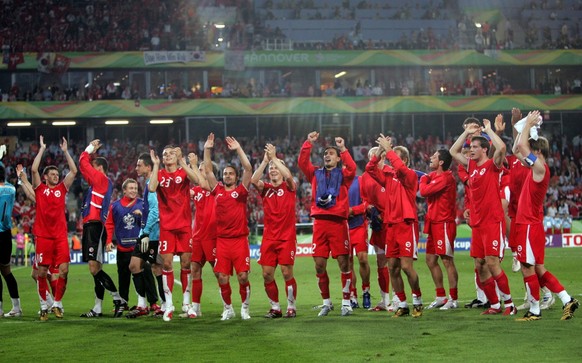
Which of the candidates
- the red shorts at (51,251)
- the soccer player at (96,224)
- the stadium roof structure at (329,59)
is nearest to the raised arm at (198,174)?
the soccer player at (96,224)

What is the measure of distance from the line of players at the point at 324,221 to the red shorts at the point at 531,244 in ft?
0.04

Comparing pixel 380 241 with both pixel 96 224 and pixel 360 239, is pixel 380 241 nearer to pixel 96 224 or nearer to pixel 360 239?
pixel 360 239

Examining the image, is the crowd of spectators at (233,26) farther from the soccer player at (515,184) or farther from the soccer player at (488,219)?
the soccer player at (488,219)

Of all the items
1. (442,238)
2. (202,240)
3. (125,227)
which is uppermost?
(125,227)

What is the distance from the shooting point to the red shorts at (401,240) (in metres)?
13.3

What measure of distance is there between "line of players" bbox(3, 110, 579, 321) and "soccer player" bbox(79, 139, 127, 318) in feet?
0.07

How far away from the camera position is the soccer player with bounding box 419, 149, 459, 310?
14484 mm

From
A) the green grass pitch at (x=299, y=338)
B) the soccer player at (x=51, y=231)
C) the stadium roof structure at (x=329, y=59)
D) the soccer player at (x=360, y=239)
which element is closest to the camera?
the green grass pitch at (x=299, y=338)

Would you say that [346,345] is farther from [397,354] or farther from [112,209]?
[112,209]

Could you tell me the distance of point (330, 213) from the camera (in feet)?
46.0

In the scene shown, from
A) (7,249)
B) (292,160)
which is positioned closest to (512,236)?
(7,249)

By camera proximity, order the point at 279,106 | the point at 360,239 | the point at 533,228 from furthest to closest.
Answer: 1. the point at 279,106
2. the point at 360,239
3. the point at 533,228

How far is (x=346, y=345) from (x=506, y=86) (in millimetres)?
48074

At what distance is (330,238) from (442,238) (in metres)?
1.88
